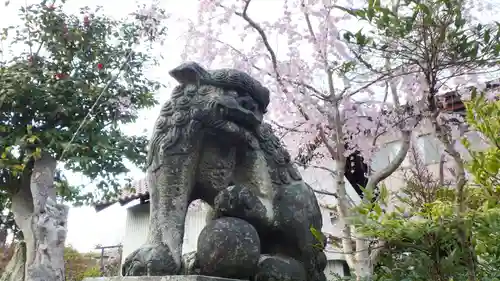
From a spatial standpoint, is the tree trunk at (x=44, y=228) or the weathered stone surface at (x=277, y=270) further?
the tree trunk at (x=44, y=228)

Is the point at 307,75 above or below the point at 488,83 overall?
above

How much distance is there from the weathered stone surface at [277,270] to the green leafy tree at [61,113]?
4629 millimetres

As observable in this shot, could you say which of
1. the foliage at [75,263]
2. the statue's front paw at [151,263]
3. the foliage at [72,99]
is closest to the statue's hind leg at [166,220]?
the statue's front paw at [151,263]

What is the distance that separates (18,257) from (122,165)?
2.26 m

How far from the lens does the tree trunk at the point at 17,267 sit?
6605 millimetres

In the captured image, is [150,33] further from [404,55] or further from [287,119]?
[404,55]

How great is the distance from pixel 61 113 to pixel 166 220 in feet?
15.7

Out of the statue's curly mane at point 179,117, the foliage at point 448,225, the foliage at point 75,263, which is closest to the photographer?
the foliage at point 448,225

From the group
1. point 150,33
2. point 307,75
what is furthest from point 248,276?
point 150,33

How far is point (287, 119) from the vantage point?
5.17 metres

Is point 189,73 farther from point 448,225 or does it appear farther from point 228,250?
point 448,225

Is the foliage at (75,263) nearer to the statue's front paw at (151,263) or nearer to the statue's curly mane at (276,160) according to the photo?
the statue's curly mane at (276,160)

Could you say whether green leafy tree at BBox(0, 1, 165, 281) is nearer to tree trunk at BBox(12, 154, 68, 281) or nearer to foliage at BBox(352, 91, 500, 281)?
tree trunk at BBox(12, 154, 68, 281)

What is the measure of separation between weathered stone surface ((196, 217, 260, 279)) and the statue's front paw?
12cm
